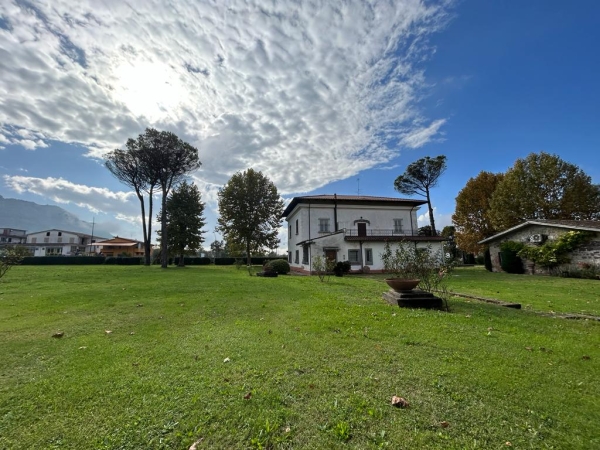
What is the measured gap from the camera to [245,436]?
2150mm

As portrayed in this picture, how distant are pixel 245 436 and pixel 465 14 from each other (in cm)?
1202

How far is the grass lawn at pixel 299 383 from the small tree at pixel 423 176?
2851cm

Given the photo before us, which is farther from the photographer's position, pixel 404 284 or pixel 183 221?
pixel 183 221

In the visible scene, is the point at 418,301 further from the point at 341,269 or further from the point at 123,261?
the point at 123,261

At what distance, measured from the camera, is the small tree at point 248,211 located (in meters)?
33.4

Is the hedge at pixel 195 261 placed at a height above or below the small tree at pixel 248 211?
below

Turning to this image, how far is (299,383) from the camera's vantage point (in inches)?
115

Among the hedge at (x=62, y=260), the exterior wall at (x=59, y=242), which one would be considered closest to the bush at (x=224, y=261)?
the hedge at (x=62, y=260)

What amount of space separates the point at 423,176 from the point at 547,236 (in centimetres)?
1458

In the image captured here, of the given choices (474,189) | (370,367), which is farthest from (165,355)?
(474,189)

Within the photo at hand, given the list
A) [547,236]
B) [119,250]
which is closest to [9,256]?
[547,236]

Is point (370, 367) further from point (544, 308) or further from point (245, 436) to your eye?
point (544, 308)

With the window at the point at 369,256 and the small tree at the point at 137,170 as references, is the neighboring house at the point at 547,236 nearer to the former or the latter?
the window at the point at 369,256

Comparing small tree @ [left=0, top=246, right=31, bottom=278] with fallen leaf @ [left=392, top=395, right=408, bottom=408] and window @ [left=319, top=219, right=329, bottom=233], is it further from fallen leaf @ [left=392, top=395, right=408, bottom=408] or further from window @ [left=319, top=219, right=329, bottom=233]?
window @ [left=319, top=219, right=329, bottom=233]
